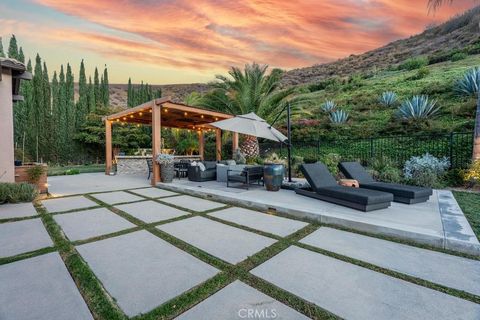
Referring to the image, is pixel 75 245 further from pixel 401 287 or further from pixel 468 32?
pixel 468 32

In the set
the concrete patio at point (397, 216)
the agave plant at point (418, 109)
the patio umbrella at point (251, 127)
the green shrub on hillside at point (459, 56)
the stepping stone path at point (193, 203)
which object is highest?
the green shrub on hillside at point (459, 56)

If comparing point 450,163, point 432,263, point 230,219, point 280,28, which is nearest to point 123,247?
point 230,219

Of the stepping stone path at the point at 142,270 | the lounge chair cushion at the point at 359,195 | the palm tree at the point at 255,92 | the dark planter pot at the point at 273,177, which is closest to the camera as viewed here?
the stepping stone path at the point at 142,270

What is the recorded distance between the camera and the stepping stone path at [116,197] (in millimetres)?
5816

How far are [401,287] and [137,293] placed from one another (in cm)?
245

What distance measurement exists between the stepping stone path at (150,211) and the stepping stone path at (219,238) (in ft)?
Result: 1.58

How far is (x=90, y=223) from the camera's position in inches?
158

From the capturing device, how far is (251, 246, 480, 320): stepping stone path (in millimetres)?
1780

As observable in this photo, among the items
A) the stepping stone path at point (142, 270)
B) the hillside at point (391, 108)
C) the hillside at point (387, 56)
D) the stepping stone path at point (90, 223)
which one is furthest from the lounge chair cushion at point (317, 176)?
the hillside at point (387, 56)

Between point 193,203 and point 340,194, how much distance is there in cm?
337

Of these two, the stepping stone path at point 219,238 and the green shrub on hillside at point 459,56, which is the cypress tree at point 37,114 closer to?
the stepping stone path at point 219,238

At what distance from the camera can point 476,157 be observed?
6.57 metres

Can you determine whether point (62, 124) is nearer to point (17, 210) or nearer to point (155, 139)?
point (155, 139)

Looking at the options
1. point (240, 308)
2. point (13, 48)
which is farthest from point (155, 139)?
point (13, 48)
